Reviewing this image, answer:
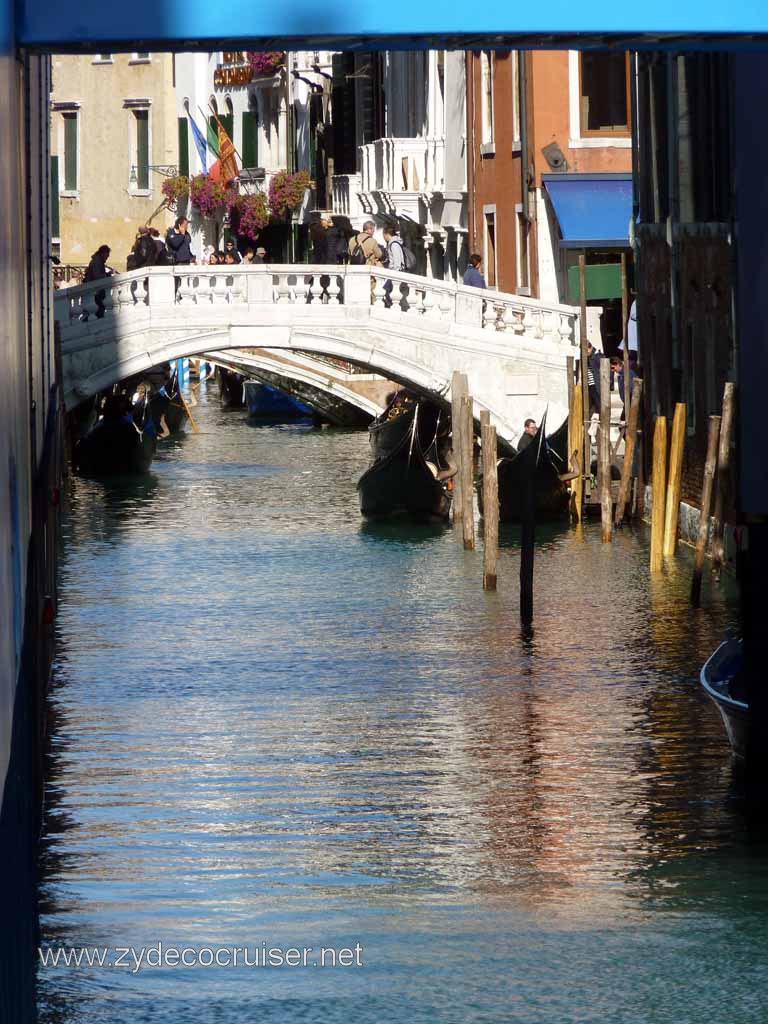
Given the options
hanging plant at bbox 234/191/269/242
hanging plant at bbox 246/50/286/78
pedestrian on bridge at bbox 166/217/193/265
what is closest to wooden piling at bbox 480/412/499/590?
pedestrian on bridge at bbox 166/217/193/265

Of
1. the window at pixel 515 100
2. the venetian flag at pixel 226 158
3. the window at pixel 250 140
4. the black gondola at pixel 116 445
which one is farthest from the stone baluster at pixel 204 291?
the window at pixel 250 140

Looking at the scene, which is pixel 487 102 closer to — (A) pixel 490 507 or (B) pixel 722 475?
(A) pixel 490 507

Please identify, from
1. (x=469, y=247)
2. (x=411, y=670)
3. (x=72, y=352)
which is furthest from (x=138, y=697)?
(x=469, y=247)

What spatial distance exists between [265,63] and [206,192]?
8.55 ft

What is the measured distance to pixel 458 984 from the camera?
6.64 metres

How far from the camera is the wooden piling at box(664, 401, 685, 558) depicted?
592 inches

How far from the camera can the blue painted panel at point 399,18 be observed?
17.2 ft

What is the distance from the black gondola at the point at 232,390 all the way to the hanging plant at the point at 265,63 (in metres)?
4.91

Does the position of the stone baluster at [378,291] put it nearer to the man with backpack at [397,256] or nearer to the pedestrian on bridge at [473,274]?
the pedestrian on bridge at [473,274]

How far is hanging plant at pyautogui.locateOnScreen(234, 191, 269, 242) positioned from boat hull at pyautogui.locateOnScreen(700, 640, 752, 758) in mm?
27250

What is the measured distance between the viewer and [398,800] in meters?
9.00

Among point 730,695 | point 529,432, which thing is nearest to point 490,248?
point 529,432

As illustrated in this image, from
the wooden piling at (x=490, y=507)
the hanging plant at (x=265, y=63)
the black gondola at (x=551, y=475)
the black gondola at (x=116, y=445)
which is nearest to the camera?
the wooden piling at (x=490, y=507)

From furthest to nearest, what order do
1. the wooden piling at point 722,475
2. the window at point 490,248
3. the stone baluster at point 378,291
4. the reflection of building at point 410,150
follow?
the reflection of building at point 410,150 < the window at point 490,248 < the stone baluster at point 378,291 < the wooden piling at point 722,475
